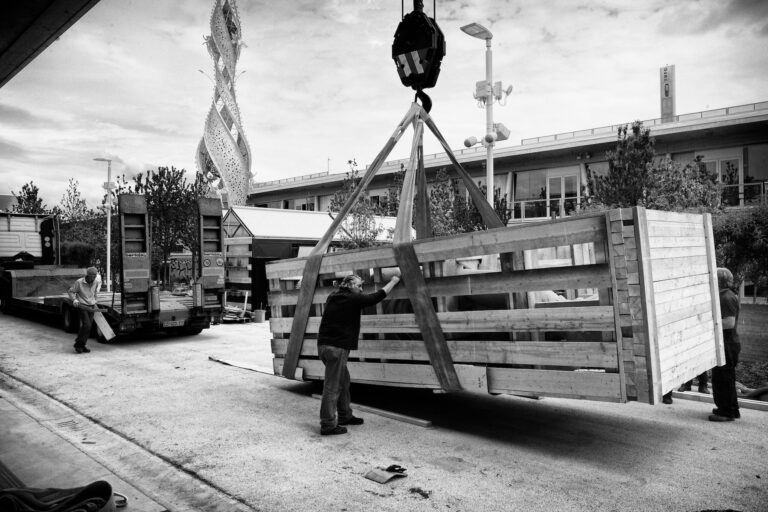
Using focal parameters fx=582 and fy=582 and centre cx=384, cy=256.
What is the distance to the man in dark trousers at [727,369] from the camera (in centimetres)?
632

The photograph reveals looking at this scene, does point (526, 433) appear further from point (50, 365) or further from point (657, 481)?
point (50, 365)

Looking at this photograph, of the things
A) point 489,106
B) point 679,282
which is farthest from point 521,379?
point 489,106

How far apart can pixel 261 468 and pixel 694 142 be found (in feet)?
87.9

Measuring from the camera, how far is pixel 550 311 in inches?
207

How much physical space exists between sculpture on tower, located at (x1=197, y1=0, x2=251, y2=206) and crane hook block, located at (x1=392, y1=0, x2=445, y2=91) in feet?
136

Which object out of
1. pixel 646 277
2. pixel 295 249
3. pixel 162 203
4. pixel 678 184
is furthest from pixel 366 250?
pixel 162 203

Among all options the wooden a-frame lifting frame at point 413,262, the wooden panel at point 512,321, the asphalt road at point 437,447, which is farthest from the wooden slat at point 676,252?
the asphalt road at point 437,447

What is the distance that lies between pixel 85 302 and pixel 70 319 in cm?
276

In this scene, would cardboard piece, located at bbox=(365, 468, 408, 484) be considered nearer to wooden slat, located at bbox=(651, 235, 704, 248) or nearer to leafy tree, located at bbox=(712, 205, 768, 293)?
wooden slat, located at bbox=(651, 235, 704, 248)

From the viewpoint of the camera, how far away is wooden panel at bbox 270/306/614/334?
503 cm

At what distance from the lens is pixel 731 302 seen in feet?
21.3

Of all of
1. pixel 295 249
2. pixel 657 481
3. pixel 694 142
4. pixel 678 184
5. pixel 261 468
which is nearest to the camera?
pixel 657 481

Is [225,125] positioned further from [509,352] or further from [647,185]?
[509,352]

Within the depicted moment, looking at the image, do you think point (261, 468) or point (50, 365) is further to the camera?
point (50, 365)
